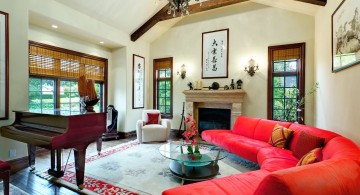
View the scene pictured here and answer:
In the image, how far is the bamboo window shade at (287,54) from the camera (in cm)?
463

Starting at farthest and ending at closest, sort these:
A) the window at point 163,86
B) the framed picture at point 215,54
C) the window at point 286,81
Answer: the window at point 163,86
the framed picture at point 215,54
the window at point 286,81

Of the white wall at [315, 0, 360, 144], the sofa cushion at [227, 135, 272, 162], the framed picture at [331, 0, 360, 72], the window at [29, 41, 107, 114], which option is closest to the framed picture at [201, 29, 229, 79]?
the white wall at [315, 0, 360, 144]

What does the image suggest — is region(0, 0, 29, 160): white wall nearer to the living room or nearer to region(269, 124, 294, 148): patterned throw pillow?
the living room

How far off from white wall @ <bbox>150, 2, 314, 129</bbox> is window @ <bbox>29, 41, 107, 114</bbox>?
2.60 metres

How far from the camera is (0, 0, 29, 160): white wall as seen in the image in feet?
10.4

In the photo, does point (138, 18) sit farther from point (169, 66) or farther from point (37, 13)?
point (37, 13)

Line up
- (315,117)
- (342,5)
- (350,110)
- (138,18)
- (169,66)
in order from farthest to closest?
(169,66) → (138,18) → (315,117) → (342,5) → (350,110)

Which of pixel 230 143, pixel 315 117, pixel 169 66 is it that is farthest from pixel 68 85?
pixel 315 117

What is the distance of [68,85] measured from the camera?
16.3 feet

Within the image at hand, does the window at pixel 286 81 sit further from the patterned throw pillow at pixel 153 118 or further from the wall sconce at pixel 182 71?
the patterned throw pillow at pixel 153 118

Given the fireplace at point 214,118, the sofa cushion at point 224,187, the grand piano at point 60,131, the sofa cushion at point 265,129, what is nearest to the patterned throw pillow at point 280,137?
the sofa cushion at point 265,129

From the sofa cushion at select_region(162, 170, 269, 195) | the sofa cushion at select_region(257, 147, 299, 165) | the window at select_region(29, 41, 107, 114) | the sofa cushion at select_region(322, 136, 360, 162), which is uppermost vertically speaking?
the window at select_region(29, 41, 107, 114)

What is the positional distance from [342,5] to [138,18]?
14.8 feet

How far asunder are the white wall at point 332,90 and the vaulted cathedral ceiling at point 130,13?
22.3 inches
